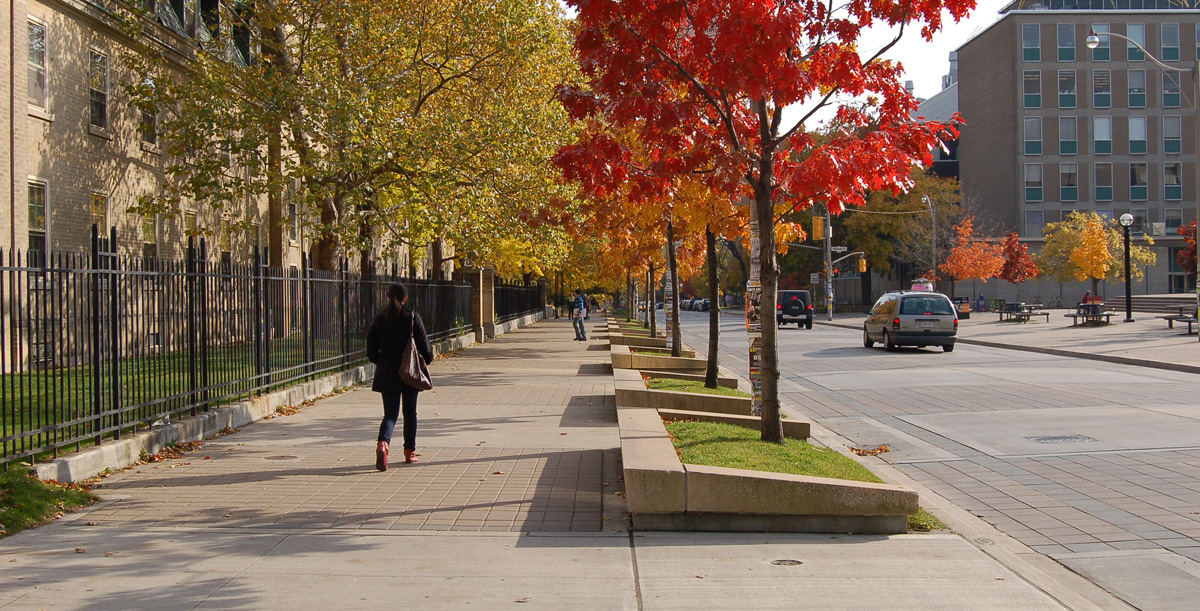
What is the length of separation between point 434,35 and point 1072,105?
5794cm

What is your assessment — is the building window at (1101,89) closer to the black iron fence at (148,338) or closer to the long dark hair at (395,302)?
the black iron fence at (148,338)

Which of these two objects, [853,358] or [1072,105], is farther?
[1072,105]

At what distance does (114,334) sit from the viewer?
8852 mm

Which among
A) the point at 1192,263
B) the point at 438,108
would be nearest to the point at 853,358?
the point at 438,108

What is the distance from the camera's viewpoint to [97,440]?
8711 mm

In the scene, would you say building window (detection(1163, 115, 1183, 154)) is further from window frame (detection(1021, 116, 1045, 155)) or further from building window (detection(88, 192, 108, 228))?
building window (detection(88, 192, 108, 228))

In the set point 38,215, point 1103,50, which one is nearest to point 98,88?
point 38,215

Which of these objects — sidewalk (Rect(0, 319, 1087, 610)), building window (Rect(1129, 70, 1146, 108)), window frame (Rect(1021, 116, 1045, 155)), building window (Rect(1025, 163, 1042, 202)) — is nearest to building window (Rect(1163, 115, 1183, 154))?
building window (Rect(1129, 70, 1146, 108))

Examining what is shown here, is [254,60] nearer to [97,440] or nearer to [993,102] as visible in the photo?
[97,440]

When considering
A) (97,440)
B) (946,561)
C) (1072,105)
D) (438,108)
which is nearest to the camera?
(946,561)

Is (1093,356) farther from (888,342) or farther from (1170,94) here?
(1170,94)

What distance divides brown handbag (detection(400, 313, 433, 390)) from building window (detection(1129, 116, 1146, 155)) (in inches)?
2707

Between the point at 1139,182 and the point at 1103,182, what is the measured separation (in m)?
2.54

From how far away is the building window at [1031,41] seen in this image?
211 ft
